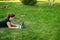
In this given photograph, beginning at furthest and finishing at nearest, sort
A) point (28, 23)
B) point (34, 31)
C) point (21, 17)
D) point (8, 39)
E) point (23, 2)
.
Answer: point (23, 2), point (21, 17), point (28, 23), point (34, 31), point (8, 39)

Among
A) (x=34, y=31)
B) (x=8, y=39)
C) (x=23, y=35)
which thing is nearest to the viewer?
(x=8, y=39)

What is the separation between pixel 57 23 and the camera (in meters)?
8.09

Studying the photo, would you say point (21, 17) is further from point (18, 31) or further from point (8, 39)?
point (8, 39)

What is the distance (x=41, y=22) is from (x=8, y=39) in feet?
8.05

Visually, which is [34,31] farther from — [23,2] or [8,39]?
[23,2]

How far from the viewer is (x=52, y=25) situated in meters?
7.75

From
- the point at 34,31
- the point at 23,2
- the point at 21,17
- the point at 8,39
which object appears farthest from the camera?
the point at 23,2

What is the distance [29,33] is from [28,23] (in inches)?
55.8

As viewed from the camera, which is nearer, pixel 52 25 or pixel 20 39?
pixel 20 39

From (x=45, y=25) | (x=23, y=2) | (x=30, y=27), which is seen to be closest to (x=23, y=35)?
(x=30, y=27)

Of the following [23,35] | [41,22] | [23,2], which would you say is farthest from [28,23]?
[23,2]

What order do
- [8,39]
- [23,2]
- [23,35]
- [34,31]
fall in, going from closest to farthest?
[8,39] → [23,35] → [34,31] → [23,2]

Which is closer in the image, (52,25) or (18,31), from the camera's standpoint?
(18,31)

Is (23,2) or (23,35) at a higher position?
(23,35)
